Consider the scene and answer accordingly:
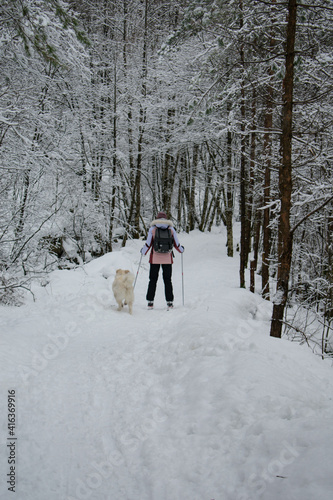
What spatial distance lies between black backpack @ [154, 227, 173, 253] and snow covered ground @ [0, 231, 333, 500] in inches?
95.4

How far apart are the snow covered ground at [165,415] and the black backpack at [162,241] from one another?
2422 millimetres

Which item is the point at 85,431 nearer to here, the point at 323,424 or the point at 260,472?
the point at 260,472

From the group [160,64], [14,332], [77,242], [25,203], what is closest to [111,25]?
[160,64]

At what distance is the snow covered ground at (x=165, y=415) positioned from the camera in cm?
193

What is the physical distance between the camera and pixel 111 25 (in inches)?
569

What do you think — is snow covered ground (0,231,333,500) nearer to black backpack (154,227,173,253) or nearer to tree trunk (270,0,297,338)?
tree trunk (270,0,297,338)

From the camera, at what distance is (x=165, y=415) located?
8.98 feet

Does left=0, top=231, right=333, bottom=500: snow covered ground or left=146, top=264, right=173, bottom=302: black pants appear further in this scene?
left=146, top=264, right=173, bottom=302: black pants

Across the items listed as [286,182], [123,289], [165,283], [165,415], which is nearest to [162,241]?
[165,283]

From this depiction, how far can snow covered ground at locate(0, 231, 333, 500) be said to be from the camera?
1.93m

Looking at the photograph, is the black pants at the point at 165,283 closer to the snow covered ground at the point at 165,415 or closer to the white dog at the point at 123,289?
the white dog at the point at 123,289

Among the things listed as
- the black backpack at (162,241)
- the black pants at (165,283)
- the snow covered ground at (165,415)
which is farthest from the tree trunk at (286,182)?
the black backpack at (162,241)

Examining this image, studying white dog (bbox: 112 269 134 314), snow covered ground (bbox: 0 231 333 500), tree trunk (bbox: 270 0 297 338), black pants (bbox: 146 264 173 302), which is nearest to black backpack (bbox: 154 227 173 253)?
black pants (bbox: 146 264 173 302)

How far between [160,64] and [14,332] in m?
15.1
